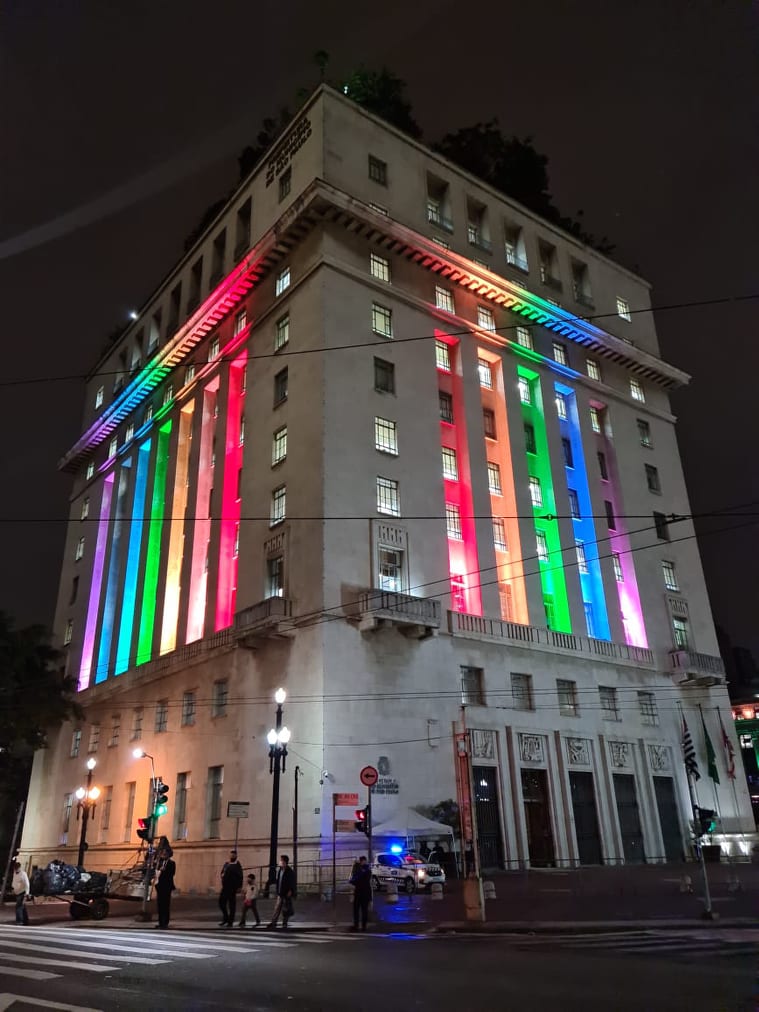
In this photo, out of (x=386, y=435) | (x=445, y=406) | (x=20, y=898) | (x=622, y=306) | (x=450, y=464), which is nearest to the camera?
(x=20, y=898)

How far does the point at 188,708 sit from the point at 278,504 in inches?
423

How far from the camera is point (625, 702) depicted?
3925 cm

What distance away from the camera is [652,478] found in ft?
160

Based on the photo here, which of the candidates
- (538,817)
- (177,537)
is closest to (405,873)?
(538,817)

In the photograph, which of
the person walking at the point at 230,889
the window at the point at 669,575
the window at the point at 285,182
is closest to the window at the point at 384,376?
the window at the point at 285,182

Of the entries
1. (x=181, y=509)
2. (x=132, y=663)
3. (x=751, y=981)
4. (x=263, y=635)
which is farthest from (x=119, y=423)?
(x=751, y=981)

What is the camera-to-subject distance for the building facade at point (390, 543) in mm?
31234

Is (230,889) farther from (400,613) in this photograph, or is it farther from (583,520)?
(583,520)

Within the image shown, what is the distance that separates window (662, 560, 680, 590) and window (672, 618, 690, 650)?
1.98 meters

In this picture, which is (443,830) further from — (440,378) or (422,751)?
(440,378)

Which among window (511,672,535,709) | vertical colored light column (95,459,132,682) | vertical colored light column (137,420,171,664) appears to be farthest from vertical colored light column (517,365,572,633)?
vertical colored light column (95,459,132,682)

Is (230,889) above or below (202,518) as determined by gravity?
below

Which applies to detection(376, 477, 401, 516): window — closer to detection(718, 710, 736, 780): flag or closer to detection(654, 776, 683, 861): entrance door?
detection(654, 776, 683, 861): entrance door

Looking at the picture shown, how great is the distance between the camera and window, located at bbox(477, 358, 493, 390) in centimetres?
4216
